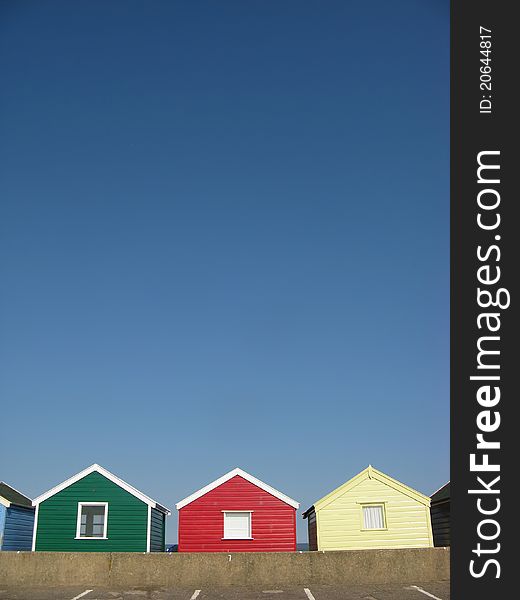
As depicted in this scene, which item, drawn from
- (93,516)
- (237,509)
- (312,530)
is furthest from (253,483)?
(93,516)

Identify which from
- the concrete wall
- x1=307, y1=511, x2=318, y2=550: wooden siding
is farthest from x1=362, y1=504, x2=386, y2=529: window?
the concrete wall

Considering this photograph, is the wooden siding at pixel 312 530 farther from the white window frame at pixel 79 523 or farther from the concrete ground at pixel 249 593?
the white window frame at pixel 79 523

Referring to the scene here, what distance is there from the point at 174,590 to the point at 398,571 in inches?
288

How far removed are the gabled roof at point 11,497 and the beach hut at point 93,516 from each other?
6.05 feet

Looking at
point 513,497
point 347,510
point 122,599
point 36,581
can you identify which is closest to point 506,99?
point 513,497

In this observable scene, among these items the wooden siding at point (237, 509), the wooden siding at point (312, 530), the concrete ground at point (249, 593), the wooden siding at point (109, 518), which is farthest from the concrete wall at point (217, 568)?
the wooden siding at point (312, 530)

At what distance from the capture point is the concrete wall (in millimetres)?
21578

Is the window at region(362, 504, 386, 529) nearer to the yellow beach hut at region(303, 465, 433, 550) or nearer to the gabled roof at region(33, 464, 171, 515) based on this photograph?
the yellow beach hut at region(303, 465, 433, 550)

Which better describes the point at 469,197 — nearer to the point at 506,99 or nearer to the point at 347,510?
the point at 506,99

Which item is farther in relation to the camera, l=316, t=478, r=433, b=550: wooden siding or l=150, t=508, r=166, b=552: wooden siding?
l=150, t=508, r=166, b=552: wooden siding

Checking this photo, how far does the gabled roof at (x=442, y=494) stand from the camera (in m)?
30.2

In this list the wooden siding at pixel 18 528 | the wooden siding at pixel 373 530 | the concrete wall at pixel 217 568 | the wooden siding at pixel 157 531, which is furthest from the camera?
the wooden siding at pixel 157 531

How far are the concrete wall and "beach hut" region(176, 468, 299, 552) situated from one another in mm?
6446

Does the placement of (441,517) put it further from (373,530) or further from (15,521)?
(15,521)
